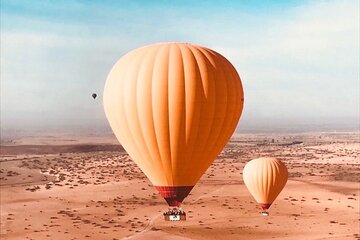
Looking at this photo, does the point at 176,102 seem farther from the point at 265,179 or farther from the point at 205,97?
the point at 265,179

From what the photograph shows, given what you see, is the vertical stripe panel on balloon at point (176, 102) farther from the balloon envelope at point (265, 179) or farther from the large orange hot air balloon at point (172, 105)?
the balloon envelope at point (265, 179)

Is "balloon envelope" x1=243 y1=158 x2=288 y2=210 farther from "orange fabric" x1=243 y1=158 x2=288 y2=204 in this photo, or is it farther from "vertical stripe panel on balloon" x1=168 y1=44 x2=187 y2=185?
"vertical stripe panel on balloon" x1=168 y1=44 x2=187 y2=185

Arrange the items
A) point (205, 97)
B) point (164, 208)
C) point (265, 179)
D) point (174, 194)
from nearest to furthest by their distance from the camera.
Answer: point (205, 97)
point (174, 194)
point (265, 179)
point (164, 208)

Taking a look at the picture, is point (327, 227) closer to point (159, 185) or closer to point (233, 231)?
point (233, 231)

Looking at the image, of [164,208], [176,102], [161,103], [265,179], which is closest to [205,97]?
[176,102]

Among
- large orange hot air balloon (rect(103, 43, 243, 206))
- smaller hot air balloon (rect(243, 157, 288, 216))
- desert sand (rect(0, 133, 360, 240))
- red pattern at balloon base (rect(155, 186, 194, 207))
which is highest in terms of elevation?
large orange hot air balloon (rect(103, 43, 243, 206))

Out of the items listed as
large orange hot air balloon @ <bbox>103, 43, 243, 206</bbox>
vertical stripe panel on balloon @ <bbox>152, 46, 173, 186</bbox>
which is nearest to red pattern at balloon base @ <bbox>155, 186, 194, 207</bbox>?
large orange hot air balloon @ <bbox>103, 43, 243, 206</bbox>

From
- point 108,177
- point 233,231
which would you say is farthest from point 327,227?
point 108,177

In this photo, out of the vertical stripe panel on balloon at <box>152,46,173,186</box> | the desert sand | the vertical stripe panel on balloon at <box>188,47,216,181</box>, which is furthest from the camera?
the desert sand
